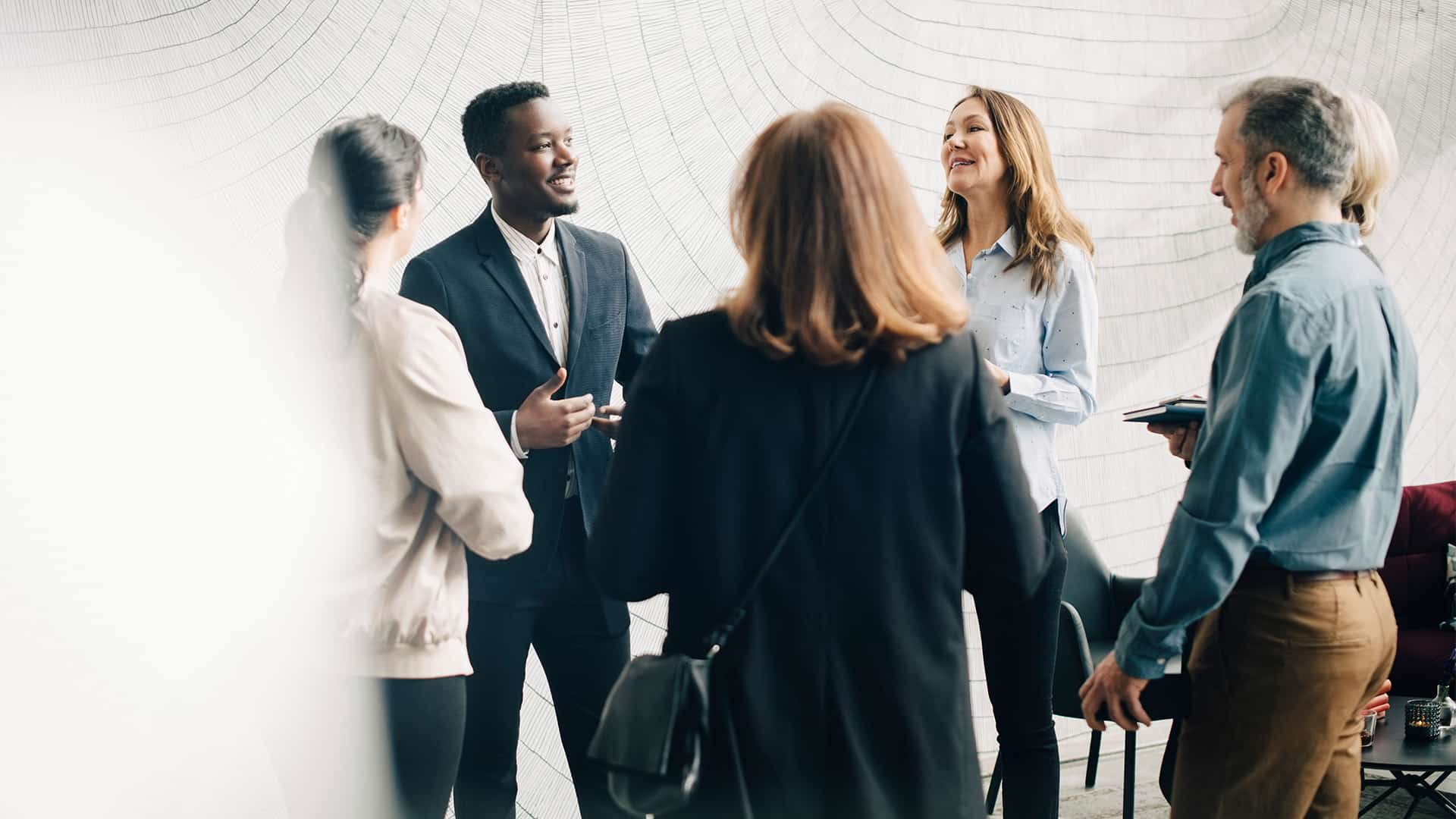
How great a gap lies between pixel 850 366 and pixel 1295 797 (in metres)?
0.99

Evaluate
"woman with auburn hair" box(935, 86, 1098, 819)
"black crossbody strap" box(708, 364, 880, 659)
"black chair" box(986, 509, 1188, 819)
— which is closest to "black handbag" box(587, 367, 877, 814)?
"black crossbody strap" box(708, 364, 880, 659)

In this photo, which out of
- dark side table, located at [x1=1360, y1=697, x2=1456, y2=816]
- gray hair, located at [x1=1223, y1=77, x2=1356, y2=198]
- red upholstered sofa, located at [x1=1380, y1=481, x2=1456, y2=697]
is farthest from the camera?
red upholstered sofa, located at [x1=1380, y1=481, x2=1456, y2=697]

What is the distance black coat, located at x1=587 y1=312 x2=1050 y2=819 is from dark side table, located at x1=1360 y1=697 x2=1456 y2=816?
4.65ft

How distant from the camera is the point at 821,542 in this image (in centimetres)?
140

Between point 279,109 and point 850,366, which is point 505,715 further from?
point 279,109

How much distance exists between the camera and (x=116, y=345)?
2.30 metres

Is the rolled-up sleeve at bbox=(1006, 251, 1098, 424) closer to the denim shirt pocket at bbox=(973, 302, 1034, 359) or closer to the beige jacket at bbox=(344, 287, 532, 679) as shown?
the denim shirt pocket at bbox=(973, 302, 1034, 359)

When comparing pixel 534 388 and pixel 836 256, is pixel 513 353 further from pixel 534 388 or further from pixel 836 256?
pixel 836 256

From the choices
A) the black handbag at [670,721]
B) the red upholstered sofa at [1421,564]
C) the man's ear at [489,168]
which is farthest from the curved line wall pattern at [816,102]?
the black handbag at [670,721]

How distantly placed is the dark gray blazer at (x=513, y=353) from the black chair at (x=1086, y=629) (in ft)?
4.02

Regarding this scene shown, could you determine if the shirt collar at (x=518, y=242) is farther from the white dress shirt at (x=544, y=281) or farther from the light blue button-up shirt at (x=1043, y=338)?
the light blue button-up shirt at (x=1043, y=338)

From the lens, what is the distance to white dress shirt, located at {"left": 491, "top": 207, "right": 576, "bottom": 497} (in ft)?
7.59

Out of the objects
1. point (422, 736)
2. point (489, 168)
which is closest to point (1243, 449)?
point (422, 736)

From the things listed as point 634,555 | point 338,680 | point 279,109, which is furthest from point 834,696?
point 279,109
